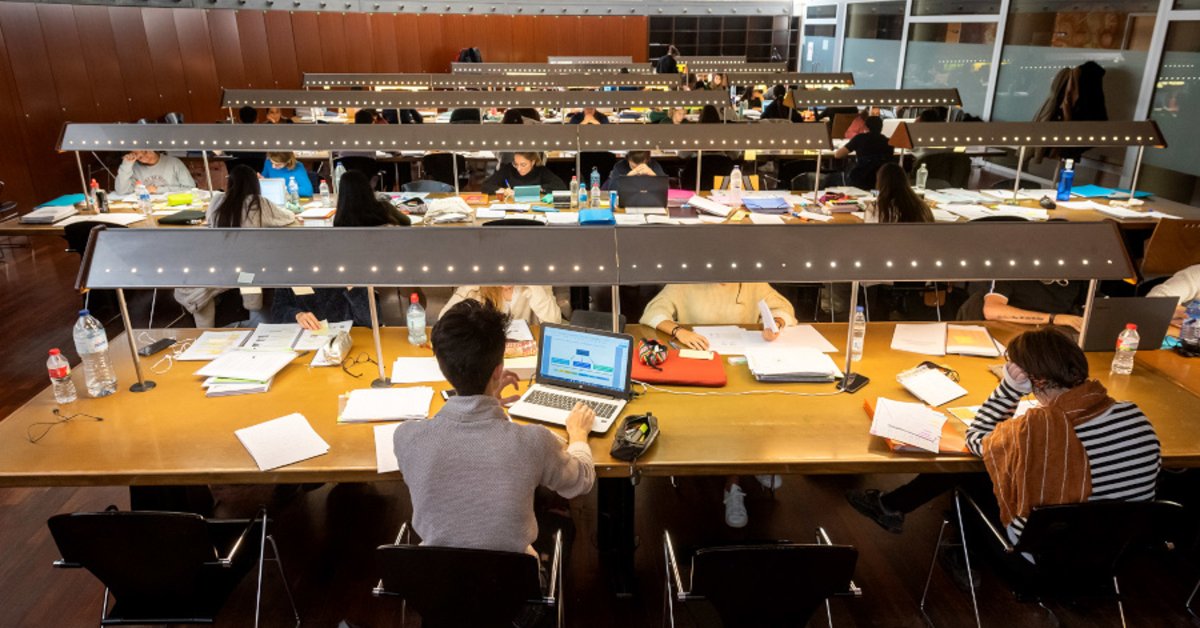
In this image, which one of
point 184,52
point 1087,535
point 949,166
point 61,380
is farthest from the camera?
point 184,52

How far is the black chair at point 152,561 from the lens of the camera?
7.12ft

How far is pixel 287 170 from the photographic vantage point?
6277 mm

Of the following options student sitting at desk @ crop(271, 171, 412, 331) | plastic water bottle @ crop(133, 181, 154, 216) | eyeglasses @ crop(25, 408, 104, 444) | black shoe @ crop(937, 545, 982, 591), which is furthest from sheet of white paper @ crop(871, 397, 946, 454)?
plastic water bottle @ crop(133, 181, 154, 216)

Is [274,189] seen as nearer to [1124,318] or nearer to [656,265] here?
[656,265]

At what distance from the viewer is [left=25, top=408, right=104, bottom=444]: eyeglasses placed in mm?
2838

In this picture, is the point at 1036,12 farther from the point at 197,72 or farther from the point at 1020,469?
the point at 197,72

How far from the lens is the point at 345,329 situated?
3592mm

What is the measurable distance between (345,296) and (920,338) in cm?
298

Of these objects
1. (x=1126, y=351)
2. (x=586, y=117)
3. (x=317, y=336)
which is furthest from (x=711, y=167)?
(x=317, y=336)

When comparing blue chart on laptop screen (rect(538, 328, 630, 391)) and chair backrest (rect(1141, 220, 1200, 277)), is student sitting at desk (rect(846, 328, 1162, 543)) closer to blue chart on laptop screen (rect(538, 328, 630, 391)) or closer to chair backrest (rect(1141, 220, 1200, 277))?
blue chart on laptop screen (rect(538, 328, 630, 391))

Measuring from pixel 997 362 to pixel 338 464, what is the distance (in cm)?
281

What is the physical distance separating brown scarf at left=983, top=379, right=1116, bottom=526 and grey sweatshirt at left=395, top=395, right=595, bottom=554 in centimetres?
154

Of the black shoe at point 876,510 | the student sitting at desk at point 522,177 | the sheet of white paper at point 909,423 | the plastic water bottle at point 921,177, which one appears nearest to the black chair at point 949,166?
the plastic water bottle at point 921,177

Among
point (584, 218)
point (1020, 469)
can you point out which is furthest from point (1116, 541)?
point (584, 218)
